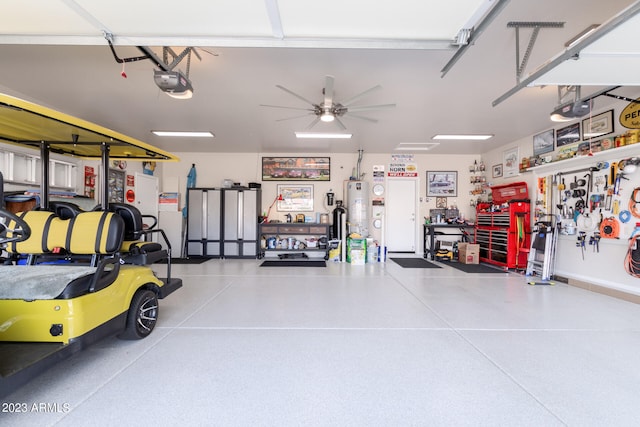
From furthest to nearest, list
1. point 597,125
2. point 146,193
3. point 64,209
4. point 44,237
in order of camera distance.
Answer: point 146,193 → point 597,125 → point 64,209 → point 44,237

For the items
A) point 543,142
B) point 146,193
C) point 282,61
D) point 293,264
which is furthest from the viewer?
point 146,193

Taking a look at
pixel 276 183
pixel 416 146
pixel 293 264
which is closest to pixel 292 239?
pixel 293 264

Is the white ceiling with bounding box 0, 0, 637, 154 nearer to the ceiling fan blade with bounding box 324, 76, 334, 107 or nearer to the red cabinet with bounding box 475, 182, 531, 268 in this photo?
the ceiling fan blade with bounding box 324, 76, 334, 107

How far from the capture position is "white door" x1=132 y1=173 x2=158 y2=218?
662 cm

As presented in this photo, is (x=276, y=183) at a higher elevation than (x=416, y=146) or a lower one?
lower

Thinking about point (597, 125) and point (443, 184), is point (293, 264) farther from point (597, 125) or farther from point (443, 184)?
point (597, 125)

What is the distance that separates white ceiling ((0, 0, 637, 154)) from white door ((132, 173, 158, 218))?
114 cm

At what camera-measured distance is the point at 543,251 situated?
5.00 m

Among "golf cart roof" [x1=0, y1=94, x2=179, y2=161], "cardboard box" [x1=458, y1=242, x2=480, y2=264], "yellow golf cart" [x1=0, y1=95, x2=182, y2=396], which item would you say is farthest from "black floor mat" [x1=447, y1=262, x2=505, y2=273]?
"golf cart roof" [x1=0, y1=94, x2=179, y2=161]

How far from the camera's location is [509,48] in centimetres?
287

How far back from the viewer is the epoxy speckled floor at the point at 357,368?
1530 millimetres

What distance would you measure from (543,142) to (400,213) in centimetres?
353

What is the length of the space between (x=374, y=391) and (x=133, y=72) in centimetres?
423

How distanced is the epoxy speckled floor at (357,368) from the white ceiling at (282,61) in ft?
8.09
